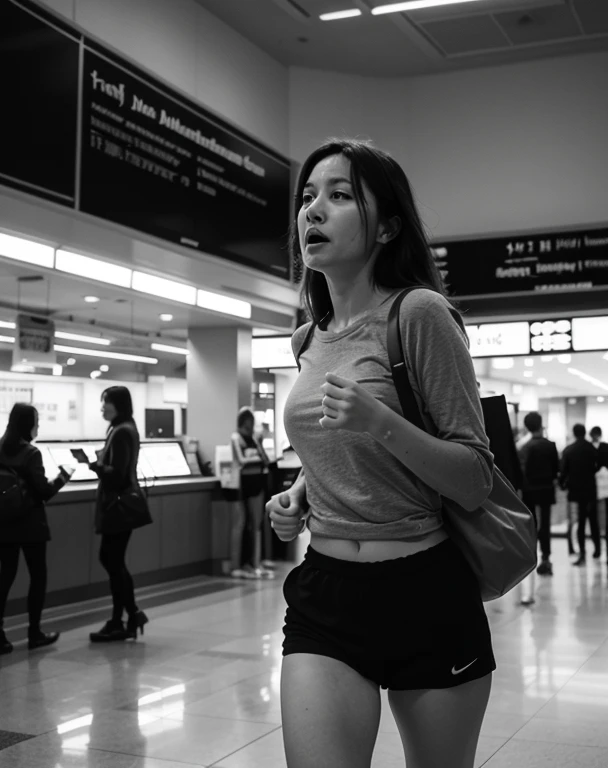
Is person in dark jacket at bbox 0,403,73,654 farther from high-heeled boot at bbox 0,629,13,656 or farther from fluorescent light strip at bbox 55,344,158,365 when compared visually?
fluorescent light strip at bbox 55,344,158,365

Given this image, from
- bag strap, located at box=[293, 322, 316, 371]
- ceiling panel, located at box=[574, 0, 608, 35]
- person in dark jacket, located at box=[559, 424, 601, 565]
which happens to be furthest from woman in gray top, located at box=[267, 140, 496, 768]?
person in dark jacket, located at box=[559, 424, 601, 565]

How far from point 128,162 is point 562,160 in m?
4.74

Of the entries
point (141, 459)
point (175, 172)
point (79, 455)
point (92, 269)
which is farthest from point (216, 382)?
point (175, 172)

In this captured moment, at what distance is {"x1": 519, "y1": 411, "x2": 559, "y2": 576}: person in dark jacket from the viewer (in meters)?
9.91

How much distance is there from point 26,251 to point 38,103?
1.25 meters

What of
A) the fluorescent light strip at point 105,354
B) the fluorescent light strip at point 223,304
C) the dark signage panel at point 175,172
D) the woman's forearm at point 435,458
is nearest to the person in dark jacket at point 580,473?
the fluorescent light strip at point 223,304

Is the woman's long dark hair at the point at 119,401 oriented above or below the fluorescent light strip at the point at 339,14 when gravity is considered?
below

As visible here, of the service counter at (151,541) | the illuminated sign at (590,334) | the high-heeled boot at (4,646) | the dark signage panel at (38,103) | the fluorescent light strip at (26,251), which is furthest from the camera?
the illuminated sign at (590,334)

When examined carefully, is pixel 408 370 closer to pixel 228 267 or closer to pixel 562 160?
pixel 228 267

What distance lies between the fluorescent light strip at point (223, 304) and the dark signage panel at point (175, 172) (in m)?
0.78

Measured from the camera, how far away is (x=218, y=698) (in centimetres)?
495

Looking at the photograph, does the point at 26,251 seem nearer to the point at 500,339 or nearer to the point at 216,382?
the point at 216,382

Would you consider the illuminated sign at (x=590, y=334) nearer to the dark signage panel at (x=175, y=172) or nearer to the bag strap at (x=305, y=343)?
the dark signage panel at (x=175, y=172)

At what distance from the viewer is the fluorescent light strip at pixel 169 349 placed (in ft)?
35.0
